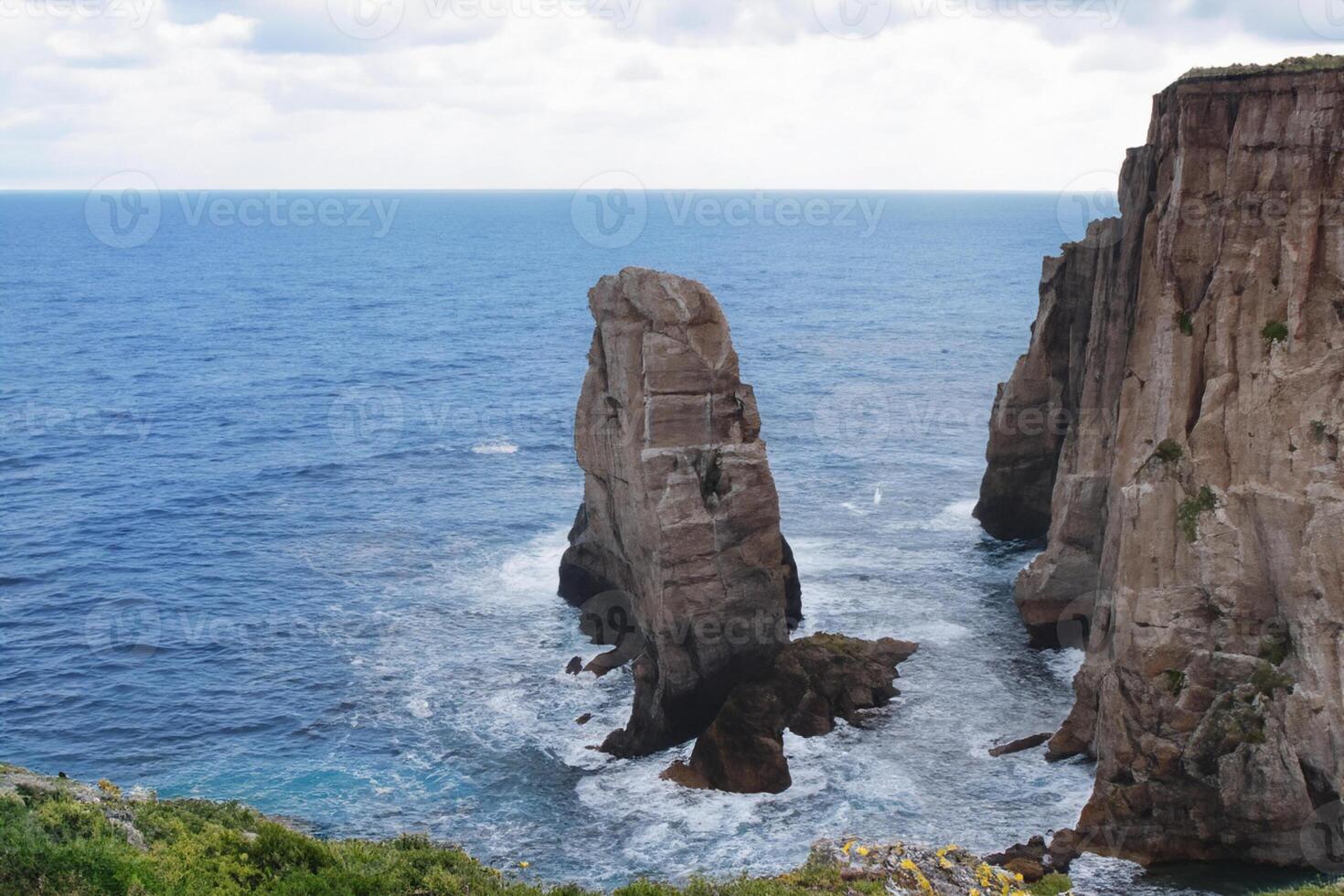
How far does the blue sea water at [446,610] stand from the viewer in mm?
42938

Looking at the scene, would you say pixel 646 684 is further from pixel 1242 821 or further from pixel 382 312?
pixel 382 312

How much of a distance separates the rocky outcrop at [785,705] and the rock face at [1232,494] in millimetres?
9560

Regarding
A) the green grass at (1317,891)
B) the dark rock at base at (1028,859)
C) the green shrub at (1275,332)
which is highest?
the green shrub at (1275,332)

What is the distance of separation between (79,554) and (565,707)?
32225 millimetres

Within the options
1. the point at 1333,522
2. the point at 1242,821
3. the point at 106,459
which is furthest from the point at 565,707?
the point at 106,459

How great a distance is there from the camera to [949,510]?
72.8 metres

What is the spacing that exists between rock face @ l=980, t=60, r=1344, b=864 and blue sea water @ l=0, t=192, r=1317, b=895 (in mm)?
2723

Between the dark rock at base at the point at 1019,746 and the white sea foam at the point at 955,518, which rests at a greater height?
the white sea foam at the point at 955,518
